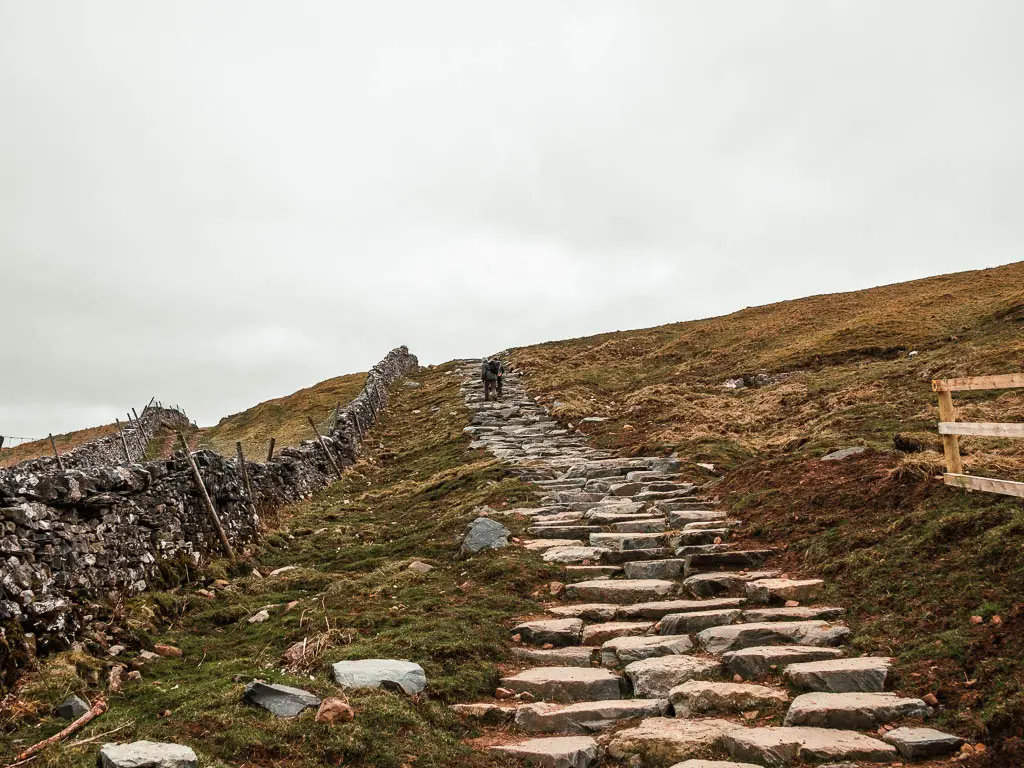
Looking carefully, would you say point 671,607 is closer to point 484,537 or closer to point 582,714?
point 582,714

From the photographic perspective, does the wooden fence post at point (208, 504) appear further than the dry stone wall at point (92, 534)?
Yes

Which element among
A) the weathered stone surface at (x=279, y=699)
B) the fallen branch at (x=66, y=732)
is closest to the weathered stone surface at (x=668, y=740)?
the weathered stone surface at (x=279, y=699)

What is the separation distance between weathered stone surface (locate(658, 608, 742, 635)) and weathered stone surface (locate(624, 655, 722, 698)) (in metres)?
0.84

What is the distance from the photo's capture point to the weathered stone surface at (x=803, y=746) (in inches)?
203

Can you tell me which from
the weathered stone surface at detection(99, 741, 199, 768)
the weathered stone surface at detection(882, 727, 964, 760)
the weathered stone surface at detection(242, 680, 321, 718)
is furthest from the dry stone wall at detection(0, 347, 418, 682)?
the weathered stone surface at detection(882, 727, 964, 760)

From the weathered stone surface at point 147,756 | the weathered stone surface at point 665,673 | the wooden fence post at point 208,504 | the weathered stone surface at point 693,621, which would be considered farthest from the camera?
the wooden fence post at point 208,504

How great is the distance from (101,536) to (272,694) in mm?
4564

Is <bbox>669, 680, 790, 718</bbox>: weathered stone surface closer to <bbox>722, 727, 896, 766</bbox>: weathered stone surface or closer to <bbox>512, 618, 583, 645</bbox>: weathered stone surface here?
<bbox>722, 727, 896, 766</bbox>: weathered stone surface

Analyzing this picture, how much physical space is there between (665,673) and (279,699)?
3502 millimetres

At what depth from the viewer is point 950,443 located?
29.0 feet

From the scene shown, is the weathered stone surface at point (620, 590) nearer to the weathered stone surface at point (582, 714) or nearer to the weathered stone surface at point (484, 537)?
the weathered stone surface at point (484, 537)

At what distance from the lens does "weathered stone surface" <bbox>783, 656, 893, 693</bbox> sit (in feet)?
20.2

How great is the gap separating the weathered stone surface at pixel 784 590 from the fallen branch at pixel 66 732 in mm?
6905

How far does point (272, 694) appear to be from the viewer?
19.7 ft
